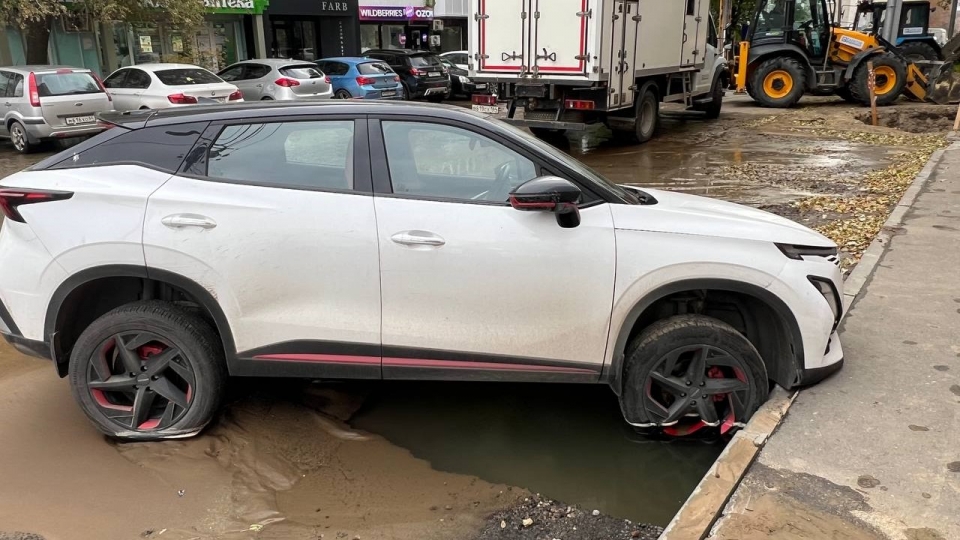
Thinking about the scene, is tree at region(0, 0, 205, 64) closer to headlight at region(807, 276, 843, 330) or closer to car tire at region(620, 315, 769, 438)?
car tire at region(620, 315, 769, 438)

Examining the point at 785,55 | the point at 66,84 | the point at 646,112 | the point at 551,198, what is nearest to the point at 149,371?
the point at 551,198

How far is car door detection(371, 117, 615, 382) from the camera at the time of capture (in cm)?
355

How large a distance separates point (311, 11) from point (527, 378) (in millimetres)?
27463

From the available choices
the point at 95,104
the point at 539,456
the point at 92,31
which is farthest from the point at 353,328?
the point at 92,31

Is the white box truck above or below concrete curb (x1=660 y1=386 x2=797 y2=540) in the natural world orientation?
above

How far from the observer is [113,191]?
12.0ft

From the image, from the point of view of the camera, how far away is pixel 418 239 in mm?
3555

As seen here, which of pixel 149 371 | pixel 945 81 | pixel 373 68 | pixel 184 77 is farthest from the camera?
pixel 373 68

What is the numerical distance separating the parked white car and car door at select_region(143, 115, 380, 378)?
36.9 feet

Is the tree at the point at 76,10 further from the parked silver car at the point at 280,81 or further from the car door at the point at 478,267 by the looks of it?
the car door at the point at 478,267

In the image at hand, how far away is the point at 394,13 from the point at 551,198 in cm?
3160

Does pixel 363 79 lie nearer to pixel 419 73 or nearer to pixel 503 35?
pixel 419 73

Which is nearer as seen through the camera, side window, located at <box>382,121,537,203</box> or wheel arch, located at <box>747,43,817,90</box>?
side window, located at <box>382,121,537,203</box>

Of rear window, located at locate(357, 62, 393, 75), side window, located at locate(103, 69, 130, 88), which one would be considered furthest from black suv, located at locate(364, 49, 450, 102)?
side window, located at locate(103, 69, 130, 88)
